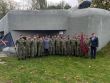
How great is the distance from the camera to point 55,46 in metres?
21.6

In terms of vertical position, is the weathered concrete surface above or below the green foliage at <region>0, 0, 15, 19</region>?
above

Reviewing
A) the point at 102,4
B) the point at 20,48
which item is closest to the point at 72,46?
the point at 20,48

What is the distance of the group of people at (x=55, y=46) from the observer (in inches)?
806

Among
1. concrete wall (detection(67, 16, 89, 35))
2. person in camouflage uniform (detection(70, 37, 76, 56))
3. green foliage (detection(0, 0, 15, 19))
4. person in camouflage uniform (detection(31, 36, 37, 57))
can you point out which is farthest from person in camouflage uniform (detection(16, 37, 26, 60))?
green foliage (detection(0, 0, 15, 19))

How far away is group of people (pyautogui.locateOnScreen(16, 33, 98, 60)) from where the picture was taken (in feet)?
67.2

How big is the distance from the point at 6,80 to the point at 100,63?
6656mm

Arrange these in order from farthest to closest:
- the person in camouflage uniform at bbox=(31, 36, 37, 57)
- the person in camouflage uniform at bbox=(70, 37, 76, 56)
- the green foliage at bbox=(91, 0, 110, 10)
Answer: the green foliage at bbox=(91, 0, 110, 10) → the person in camouflage uniform at bbox=(70, 37, 76, 56) → the person in camouflage uniform at bbox=(31, 36, 37, 57)

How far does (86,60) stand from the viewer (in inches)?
776

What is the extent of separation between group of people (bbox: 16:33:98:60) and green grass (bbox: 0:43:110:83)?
65 cm

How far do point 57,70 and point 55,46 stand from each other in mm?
5401

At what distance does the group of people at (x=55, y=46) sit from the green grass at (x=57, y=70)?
65 cm

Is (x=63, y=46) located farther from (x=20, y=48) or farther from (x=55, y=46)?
(x=20, y=48)

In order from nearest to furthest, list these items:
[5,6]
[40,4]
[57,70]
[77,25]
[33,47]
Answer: [57,70], [33,47], [77,25], [40,4], [5,6]

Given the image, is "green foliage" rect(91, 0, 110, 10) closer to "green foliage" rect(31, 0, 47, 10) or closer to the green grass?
the green grass
